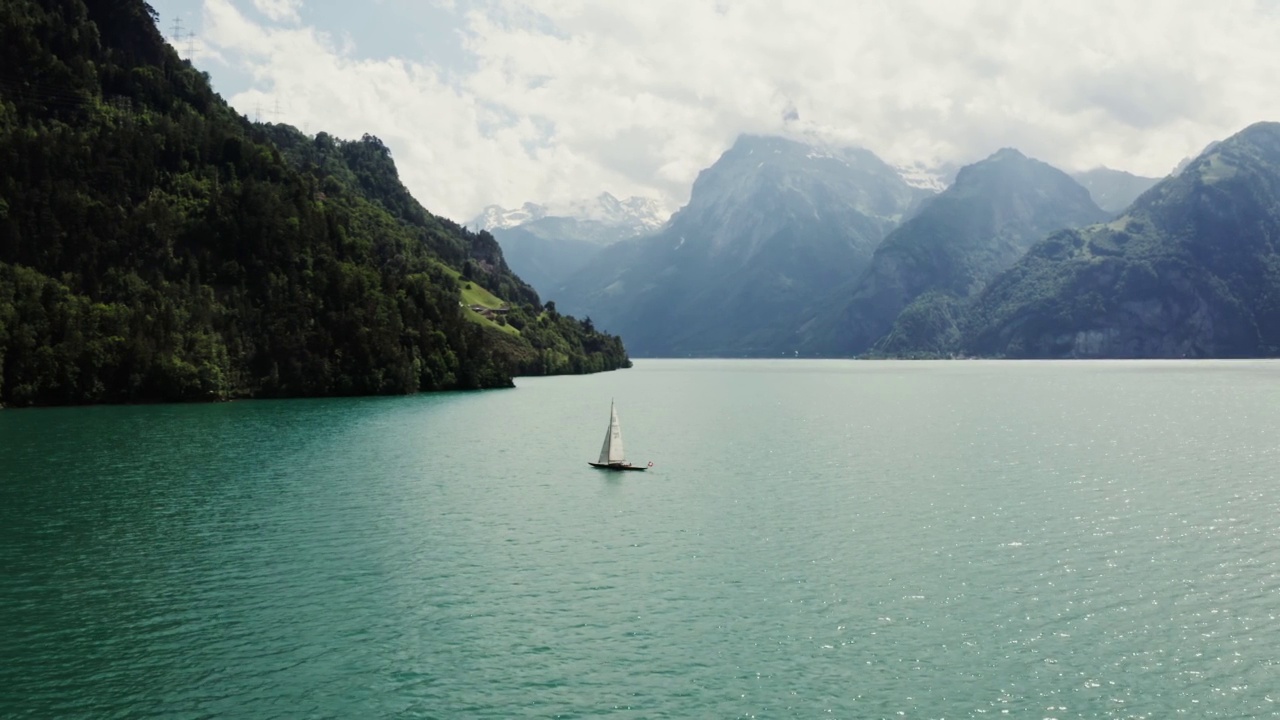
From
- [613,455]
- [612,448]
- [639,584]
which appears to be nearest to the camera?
[639,584]

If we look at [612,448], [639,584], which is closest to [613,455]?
[612,448]

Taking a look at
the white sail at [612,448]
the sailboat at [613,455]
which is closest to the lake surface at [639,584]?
the sailboat at [613,455]

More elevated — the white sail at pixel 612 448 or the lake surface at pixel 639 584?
the white sail at pixel 612 448

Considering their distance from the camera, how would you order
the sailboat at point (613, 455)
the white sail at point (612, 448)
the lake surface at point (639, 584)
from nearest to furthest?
the lake surface at point (639, 584)
the sailboat at point (613, 455)
the white sail at point (612, 448)

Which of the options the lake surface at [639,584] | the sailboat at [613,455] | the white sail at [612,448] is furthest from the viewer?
the white sail at [612,448]

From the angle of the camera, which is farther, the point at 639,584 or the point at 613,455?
the point at 613,455

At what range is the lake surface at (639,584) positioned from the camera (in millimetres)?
33031

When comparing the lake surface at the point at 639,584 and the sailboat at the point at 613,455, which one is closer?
the lake surface at the point at 639,584

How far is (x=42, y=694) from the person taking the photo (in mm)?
31938

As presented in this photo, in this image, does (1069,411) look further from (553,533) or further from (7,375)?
(7,375)

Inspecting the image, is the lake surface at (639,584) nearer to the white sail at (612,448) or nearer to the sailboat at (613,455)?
the sailboat at (613,455)

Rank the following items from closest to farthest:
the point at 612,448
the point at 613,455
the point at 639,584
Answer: the point at 639,584 → the point at 613,455 → the point at 612,448

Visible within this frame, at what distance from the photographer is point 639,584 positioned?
47562 millimetres

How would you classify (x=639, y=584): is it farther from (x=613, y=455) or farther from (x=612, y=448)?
(x=612, y=448)
